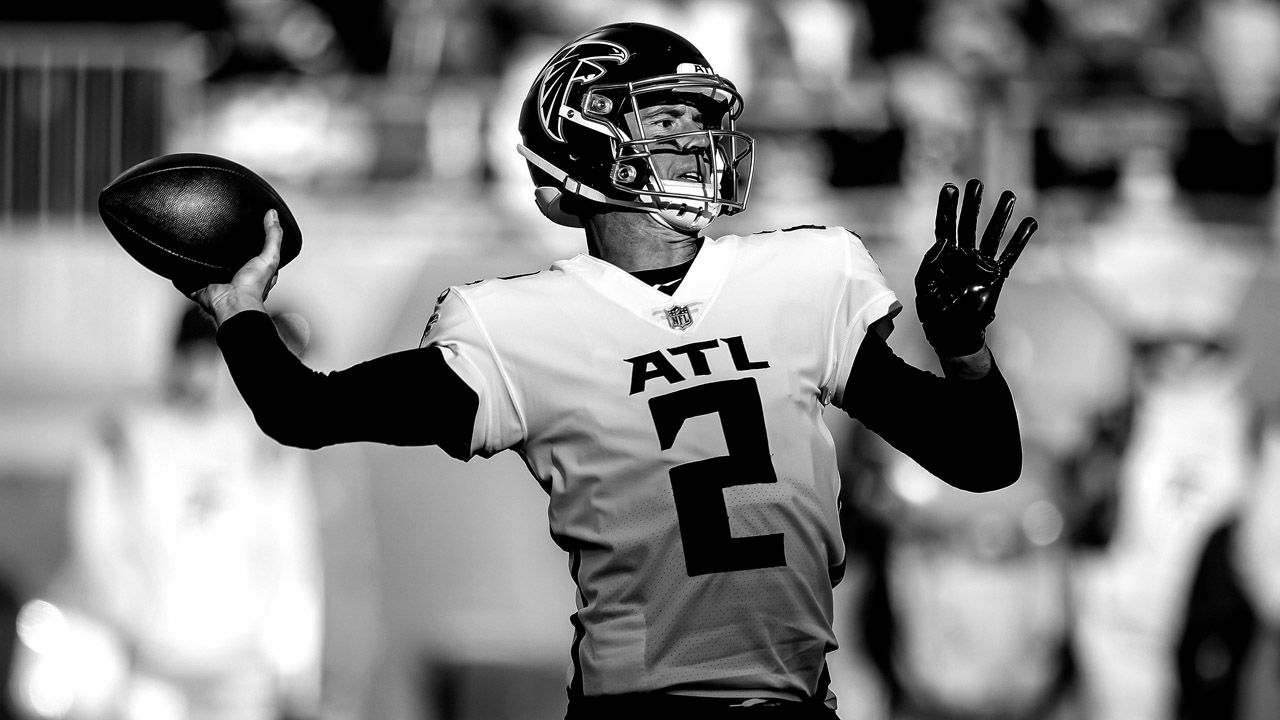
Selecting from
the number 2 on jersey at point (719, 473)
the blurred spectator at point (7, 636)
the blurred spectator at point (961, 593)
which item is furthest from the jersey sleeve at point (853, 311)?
the blurred spectator at point (7, 636)

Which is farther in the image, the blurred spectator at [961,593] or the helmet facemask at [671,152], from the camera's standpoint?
the blurred spectator at [961,593]

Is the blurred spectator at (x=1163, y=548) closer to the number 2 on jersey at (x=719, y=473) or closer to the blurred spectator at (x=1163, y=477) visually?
the blurred spectator at (x=1163, y=477)

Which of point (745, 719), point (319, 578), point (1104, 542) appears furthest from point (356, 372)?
point (1104, 542)

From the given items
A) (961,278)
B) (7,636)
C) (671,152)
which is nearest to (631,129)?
(671,152)

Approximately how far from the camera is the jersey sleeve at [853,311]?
244 cm

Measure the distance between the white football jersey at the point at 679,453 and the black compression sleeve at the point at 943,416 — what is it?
60 millimetres

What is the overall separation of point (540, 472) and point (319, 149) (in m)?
5.08

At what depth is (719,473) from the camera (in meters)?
2.32

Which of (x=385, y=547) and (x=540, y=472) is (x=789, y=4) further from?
(x=540, y=472)

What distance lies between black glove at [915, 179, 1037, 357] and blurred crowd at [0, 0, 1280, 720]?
4225mm

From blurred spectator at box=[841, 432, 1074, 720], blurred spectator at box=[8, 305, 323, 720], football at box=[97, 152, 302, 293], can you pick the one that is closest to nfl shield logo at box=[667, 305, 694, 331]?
football at box=[97, 152, 302, 293]

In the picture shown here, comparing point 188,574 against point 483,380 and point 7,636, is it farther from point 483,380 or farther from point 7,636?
point 483,380

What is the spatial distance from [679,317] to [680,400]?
0.15 m

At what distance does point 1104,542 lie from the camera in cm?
661
